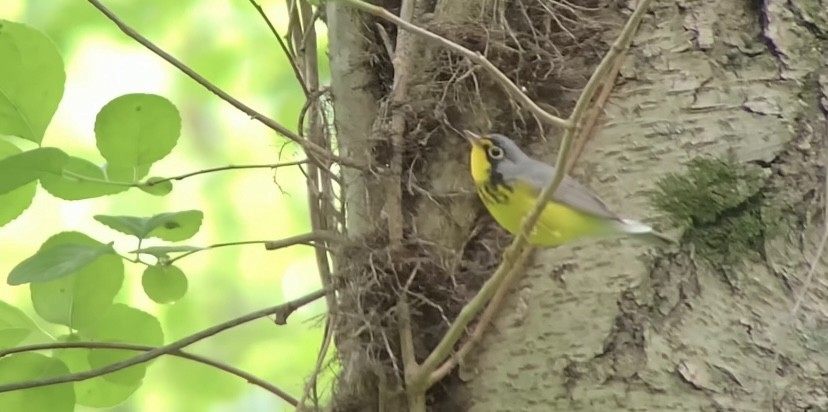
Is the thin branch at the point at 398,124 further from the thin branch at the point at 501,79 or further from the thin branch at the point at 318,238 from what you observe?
the thin branch at the point at 501,79

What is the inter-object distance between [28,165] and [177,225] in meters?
0.15

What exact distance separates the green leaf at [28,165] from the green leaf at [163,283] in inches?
7.6

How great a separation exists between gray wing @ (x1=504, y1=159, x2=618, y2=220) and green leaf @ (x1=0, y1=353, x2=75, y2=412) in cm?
53

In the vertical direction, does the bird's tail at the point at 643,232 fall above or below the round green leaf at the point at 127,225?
below

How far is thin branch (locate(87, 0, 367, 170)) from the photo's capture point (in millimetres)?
821

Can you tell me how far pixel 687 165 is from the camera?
0.85 meters

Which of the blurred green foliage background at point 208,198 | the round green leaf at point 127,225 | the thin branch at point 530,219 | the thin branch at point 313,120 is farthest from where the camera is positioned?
the blurred green foliage background at point 208,198

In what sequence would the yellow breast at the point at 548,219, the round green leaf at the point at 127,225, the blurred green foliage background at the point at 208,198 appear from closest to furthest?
the yellow breast at the point at 548,219 < the round green leaf at the point at 127,225 < the blurred green foliage background at the point at 208,198

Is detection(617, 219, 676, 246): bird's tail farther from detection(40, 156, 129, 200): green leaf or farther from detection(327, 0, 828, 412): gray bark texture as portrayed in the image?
detection(40, 156, 129, 200): green leaf

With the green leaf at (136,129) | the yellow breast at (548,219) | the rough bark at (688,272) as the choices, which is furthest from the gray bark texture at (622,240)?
the green leaf at (136,129)

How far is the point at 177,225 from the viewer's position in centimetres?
89

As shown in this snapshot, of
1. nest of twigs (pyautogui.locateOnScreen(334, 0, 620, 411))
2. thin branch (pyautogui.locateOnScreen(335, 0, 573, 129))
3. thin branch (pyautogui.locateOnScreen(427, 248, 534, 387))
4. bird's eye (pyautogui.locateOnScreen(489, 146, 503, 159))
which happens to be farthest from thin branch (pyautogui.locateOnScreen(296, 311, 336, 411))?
thin branch (pyautogui.locateOnScreen(335, 0, 573, 129))

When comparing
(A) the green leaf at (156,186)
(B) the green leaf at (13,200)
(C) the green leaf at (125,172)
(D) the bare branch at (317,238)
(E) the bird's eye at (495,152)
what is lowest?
(E) the bird's eye at (495,152)

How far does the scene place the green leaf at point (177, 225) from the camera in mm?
875
